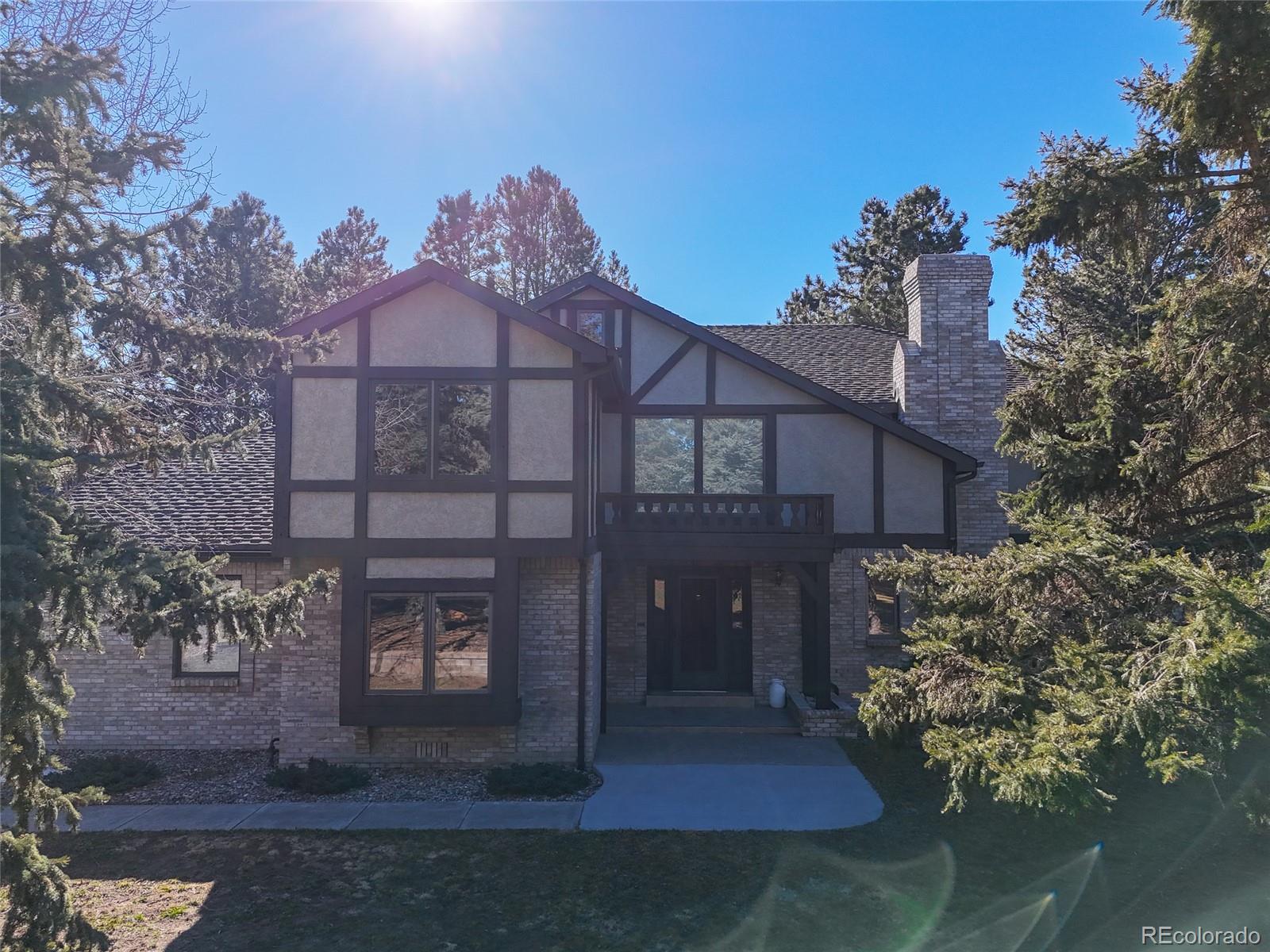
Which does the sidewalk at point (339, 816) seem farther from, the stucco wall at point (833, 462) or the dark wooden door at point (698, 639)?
the stucco wall at point (833, 462)

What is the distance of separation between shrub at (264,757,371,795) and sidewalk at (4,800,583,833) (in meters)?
0.34

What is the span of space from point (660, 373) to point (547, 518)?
195 inches

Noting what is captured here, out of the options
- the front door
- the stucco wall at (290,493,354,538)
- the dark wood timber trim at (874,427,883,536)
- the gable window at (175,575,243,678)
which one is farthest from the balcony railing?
the gable window at (175,575,243,678)

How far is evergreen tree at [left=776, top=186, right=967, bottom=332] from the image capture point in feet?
124

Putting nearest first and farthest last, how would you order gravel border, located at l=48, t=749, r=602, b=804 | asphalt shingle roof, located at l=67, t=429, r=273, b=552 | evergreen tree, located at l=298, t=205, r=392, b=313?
gravel border, located at l=48, t=749, r=602, b=804 < asphalt shingle roof, located at l=67, t=429, r=273, b=552 < evergreen tree, located at l=298, t=205, r=392, b=313

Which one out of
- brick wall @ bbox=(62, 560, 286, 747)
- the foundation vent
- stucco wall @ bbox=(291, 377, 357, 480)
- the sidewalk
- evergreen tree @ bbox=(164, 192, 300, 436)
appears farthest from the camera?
evergreen tree @ bbox=(164, 192, 300, 436)

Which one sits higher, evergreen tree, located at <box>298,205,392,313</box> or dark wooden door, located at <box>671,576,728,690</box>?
evergreen tree, located at <box>298,205,392,313</box>

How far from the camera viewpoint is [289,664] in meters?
11.3

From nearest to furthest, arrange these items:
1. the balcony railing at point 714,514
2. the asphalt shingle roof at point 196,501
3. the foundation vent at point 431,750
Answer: the foundation vent at point 431,750 < the asphalt shingle roof at point 196,501 < the balcony railing at point 714,514

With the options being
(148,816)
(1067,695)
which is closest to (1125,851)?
(1067,695)

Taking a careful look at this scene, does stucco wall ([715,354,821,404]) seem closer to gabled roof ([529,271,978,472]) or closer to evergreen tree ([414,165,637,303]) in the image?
gabled roof ([529,271,978,472])

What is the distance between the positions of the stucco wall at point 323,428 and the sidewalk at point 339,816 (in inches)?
165

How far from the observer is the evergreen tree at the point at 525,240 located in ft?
125

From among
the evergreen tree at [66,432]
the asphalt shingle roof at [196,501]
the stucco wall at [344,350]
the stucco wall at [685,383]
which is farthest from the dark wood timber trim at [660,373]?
the evergreen tree at [66,432]
